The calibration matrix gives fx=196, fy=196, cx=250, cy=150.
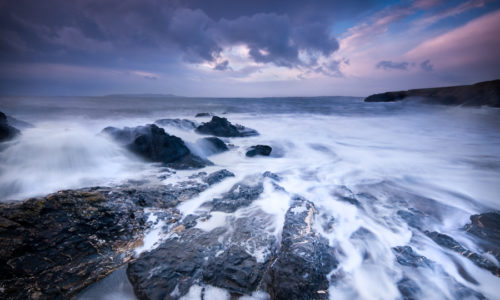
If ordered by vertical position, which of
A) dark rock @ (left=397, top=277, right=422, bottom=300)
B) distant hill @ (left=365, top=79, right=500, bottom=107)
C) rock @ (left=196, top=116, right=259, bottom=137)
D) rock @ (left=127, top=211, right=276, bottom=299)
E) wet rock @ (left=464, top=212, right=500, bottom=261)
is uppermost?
distant hill @ (left=365, top=79, right=500, bottom=107)

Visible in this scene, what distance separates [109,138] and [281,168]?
6.40 meters

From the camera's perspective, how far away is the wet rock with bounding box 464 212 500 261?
300 cm

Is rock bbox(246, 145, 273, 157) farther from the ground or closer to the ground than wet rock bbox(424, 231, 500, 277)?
farther from the ground

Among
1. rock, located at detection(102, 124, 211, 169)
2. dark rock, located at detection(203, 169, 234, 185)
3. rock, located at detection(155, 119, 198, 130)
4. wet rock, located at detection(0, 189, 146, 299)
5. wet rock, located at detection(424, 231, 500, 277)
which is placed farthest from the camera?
rock, located at detection(155, 119, 198, 130)

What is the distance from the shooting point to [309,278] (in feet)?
7.54

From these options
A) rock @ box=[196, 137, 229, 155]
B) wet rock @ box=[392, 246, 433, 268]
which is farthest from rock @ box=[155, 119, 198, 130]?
wet rock @ box=[392, 246, 433, 268]

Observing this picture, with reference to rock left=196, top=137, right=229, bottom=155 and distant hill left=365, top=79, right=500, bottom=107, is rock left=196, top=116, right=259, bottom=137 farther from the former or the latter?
distant hill left=365, top=79, right=500, bottom=107

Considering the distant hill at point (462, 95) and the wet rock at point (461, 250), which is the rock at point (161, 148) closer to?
the wet rock at point (461, 250)

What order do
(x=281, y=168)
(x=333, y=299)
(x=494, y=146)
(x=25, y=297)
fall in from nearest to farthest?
1. (x=25, y=297)
2. (x=333, y=299)
3. (x=281, y=168)
4. (x=494, y=146)

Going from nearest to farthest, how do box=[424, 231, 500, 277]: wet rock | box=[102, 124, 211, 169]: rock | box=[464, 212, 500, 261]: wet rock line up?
box=[424, 231, 500, 277]: wet rock, box=[464, 212, 500, 261]: wet rock, box=[102, 124, 211, 169]: rock

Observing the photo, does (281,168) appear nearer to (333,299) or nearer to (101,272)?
(333,299)

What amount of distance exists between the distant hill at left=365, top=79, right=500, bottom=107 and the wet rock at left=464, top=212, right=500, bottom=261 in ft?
140

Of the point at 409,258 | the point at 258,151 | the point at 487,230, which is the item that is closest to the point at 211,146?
the point at 258,151

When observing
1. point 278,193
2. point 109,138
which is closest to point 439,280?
point 278,193
